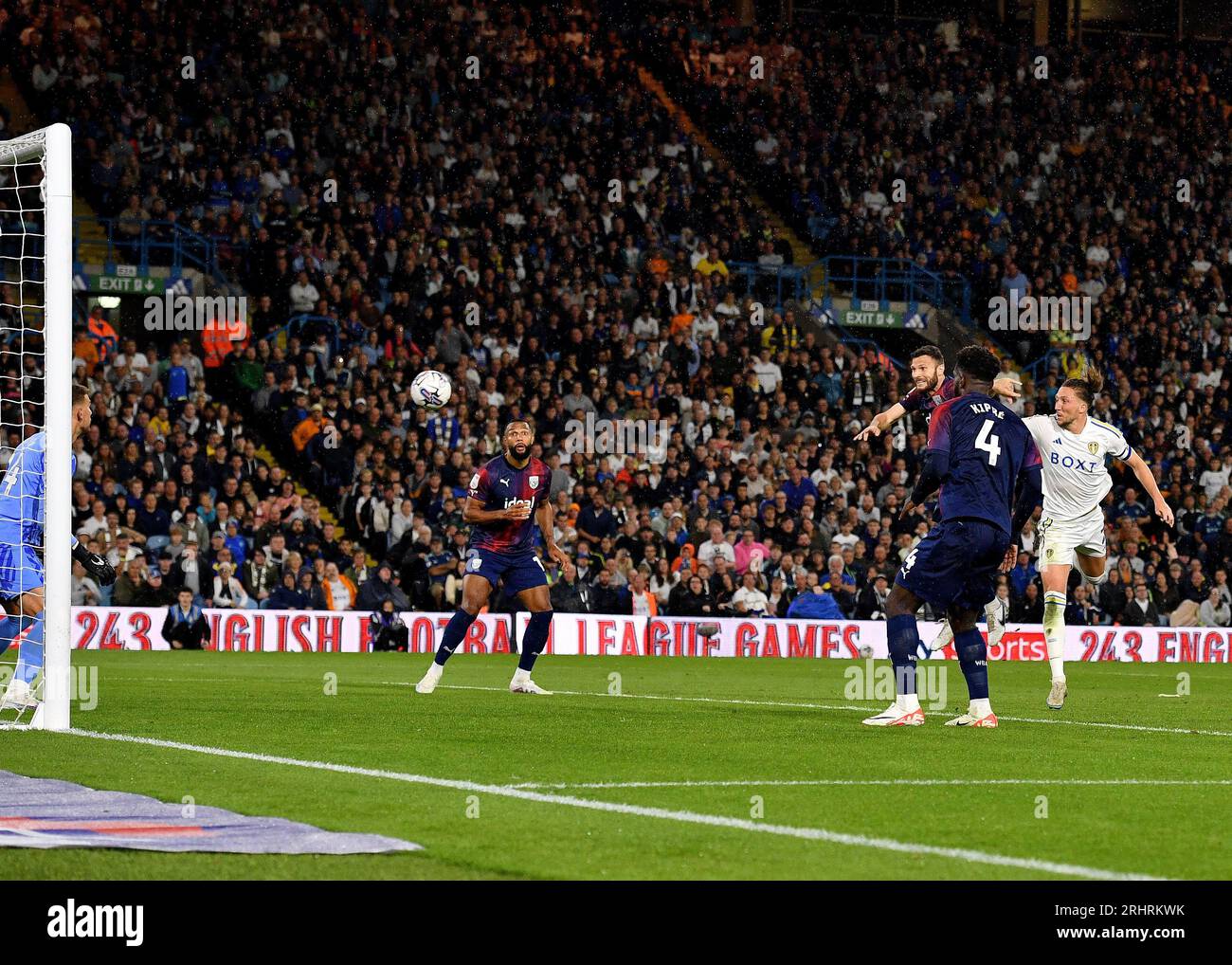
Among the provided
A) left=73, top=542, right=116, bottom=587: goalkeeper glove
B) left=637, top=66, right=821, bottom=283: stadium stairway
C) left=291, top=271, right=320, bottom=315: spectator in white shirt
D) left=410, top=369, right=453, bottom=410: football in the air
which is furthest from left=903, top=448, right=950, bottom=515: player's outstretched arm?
left=637, top=66, right=821, bottom=283: stadium stairway

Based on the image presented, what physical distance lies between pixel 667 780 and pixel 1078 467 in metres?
7.67

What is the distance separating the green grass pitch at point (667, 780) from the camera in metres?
6.37

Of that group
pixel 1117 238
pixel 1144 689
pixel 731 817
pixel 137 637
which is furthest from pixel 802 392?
pixel 731 817

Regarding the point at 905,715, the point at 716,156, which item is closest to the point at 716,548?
the point at 716,156

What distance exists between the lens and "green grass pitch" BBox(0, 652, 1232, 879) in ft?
20.9

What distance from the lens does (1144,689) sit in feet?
61.3

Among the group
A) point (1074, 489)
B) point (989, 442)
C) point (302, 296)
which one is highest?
point (302, 296)

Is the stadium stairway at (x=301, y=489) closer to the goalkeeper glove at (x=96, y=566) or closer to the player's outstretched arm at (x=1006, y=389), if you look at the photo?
the goalkeeper glove at (x=96, y=566)

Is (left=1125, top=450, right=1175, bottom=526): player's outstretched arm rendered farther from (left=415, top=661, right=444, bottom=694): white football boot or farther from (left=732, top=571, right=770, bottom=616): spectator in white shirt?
(left=732, top=571, right=770, bottom=616): spectator in white shirt

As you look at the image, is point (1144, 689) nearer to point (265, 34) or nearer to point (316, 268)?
point (316, 268)

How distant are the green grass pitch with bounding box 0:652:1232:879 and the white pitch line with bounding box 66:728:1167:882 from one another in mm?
28
